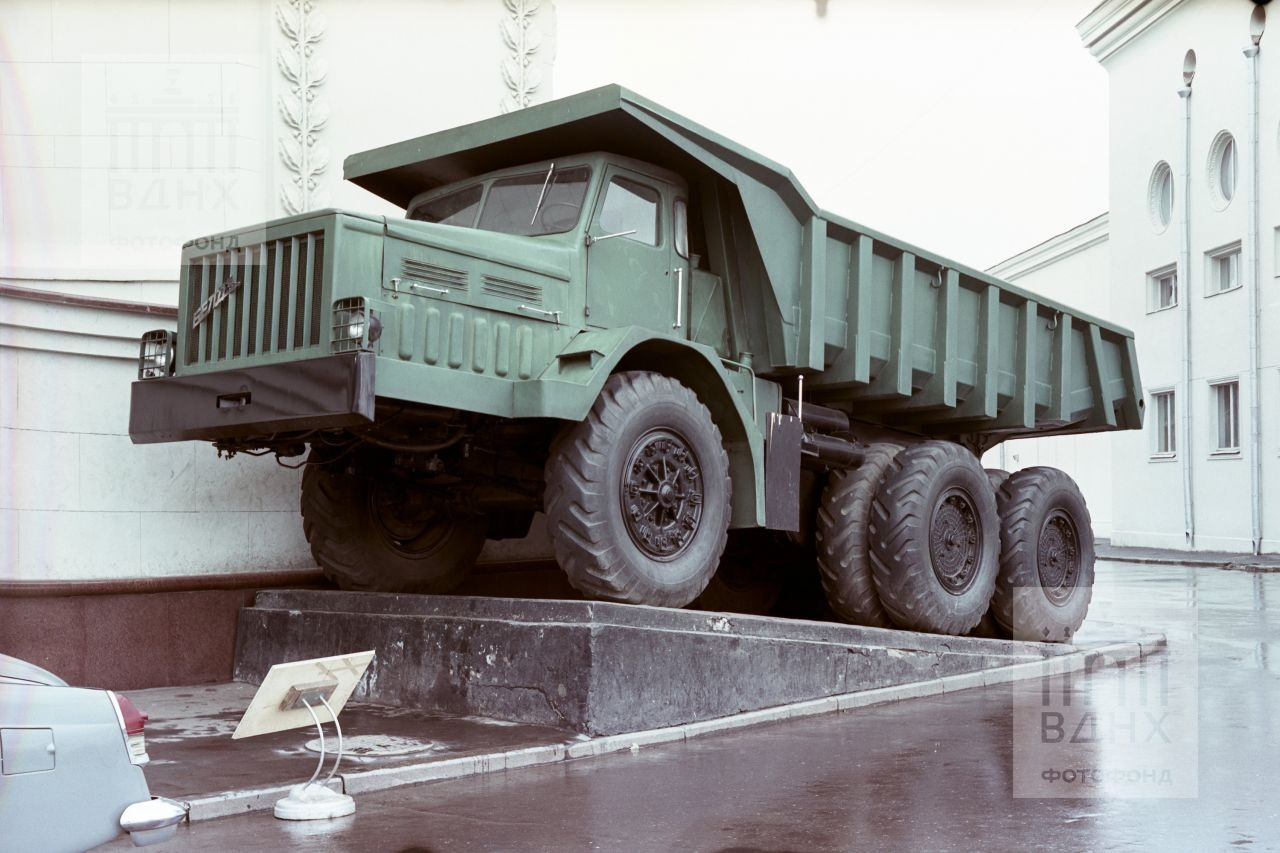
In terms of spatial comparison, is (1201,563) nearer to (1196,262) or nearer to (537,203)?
(1196,262)

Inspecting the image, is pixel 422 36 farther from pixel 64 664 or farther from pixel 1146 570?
pixel 1146 570

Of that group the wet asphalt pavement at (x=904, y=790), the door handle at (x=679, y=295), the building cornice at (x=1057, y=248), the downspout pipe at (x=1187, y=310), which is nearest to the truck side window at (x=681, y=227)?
the door handle at (x=679, y=295)

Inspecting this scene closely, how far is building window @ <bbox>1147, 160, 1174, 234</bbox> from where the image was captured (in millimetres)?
27359

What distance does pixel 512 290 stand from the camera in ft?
24.6

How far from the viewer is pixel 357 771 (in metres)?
5.84

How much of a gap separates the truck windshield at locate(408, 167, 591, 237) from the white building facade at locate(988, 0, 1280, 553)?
17911 mm

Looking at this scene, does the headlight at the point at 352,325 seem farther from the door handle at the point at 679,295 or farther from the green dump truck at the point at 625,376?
the door handle at the point at 679,295

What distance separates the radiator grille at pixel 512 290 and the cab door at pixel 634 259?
17.7 inches

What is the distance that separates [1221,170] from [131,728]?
25.8m

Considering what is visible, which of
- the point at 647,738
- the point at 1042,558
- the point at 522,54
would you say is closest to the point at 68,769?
the point at 647,738

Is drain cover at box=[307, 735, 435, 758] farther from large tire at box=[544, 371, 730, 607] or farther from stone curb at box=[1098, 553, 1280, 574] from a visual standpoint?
stone curb at box=[1098, 553, 1280, 574]

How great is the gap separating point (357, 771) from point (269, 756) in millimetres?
692

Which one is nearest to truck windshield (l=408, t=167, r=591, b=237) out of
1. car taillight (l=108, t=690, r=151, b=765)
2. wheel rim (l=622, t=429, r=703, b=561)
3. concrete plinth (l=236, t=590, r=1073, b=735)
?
wheel rim (l=622, t=429, r=703, b=561)

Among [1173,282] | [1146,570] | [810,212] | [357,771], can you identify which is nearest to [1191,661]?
[810,212]
